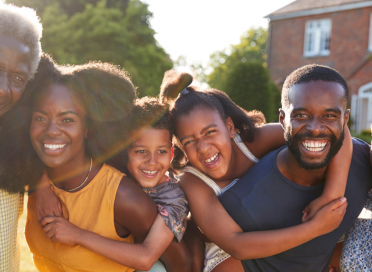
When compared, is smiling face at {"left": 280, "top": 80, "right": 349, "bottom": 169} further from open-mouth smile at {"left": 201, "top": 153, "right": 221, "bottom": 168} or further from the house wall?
the house wall

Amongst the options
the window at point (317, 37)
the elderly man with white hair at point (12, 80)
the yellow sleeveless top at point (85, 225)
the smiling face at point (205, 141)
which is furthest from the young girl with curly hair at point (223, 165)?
the window at point (317, 37)

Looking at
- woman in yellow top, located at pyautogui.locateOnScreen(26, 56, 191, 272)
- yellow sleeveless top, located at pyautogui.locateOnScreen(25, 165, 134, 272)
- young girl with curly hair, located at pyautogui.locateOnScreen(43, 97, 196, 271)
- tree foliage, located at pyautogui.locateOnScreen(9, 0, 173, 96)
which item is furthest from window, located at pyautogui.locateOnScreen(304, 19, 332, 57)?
yellow sleeveless top, located at pyautogui.locateOnScreen(25, 165, 134, 272)

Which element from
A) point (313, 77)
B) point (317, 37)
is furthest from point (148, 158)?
point (317, 37)

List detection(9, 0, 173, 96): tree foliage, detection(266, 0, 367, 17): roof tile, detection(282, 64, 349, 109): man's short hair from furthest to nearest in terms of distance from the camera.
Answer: detection(266, 0, 367, 17): roof tile < detection(9, 0, 173, 96): tree foliage < detection(282, 64, 349, 109): man's short hair

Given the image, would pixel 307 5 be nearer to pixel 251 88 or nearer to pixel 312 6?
pixel 312 6

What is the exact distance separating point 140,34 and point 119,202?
1295 centimetres

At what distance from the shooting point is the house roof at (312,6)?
65.1ft

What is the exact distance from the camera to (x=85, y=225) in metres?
2.52

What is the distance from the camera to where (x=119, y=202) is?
8.18ft

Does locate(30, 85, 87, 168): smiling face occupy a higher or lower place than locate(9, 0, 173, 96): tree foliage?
lower

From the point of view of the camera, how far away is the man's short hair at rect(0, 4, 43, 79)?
228 centimetres

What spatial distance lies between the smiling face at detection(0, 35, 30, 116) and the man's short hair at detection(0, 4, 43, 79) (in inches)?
1.7

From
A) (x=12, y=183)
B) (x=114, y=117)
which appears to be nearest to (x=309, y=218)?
(x=114, y=117)

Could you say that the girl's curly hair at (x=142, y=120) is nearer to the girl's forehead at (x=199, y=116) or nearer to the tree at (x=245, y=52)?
the girl's forehead at (x=199, y=116)
